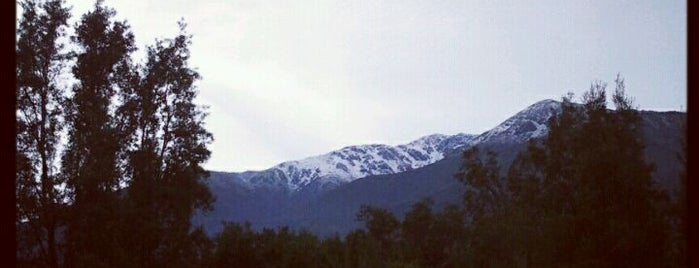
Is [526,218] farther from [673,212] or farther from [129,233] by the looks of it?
[129,233]

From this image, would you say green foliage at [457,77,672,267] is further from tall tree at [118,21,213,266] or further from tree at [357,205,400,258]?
tall tree at [118,21,213,266]

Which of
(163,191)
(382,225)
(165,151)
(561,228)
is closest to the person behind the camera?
(561,228)

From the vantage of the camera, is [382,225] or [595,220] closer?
[595,220]

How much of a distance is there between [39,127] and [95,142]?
3235 millimetres

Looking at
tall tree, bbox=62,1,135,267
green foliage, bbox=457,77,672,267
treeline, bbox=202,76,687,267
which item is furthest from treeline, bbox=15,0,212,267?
green foliage, bbox=457,77,672,267

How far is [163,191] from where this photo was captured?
23.5 meters

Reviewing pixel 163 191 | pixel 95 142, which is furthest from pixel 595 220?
pixel 95 142

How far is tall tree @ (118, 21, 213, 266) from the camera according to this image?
2195 cm

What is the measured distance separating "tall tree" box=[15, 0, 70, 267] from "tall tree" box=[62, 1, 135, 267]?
1.96 ft

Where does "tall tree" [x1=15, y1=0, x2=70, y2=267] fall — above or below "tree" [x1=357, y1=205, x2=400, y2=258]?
above

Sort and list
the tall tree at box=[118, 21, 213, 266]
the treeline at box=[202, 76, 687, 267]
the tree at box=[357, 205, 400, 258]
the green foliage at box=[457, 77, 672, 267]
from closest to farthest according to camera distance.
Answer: the green foliage at box=[457, 77, 672, 267]
the treeline at box=[202, 76, 687, 267]
the tall tree at box=[118, 21, 213, 266]
the tree at box=[357, 205, 400, 258]

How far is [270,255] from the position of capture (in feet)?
80.6

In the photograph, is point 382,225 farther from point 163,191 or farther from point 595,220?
point 595,220

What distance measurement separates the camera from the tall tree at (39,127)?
20.5 m
